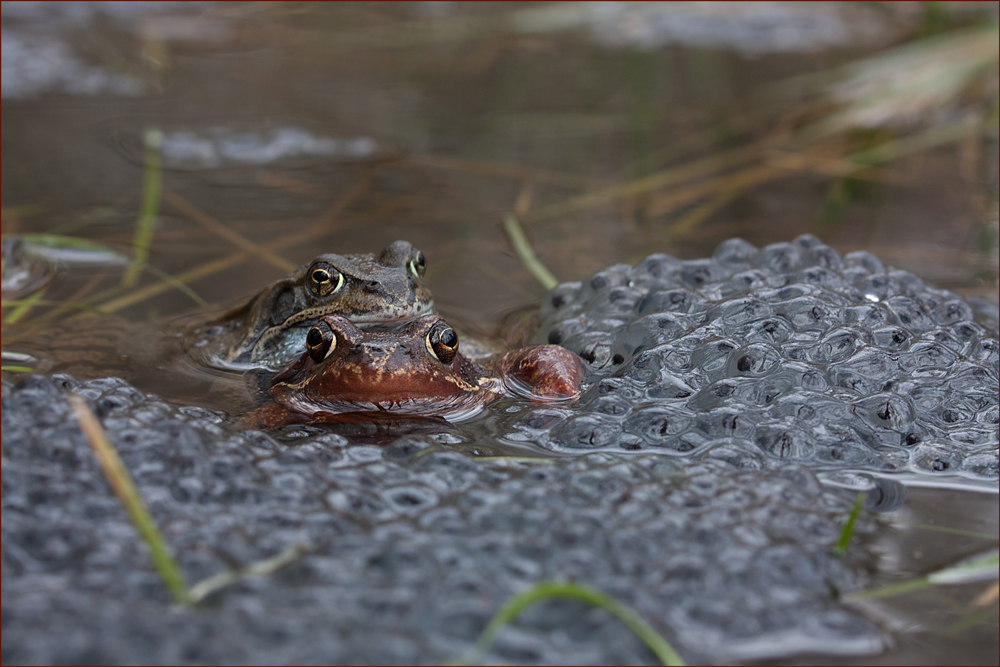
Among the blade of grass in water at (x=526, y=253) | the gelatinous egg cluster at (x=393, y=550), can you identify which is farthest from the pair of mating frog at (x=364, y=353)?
the blade of grass in water at (x=526, y=253)

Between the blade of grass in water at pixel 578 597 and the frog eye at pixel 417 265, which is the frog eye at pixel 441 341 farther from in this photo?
the blade of grass in water at pixel 578 597

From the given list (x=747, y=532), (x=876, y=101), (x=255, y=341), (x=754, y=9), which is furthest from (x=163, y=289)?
(x=754, y=9)

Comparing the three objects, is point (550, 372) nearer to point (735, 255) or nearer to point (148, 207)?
point (735, 255)

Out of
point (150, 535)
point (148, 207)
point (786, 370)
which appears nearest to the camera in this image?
point (150, 535)

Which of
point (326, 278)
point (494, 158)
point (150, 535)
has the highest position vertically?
point (494, 158)

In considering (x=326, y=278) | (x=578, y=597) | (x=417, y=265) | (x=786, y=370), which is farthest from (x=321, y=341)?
(x=786, y=370)

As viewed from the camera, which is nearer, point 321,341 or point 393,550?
point 393,550

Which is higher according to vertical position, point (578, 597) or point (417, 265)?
point (417, 265)

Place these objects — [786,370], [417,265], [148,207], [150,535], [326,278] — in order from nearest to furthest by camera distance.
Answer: [150,535], [786,370], [326,278], [417,265], [148,207]
